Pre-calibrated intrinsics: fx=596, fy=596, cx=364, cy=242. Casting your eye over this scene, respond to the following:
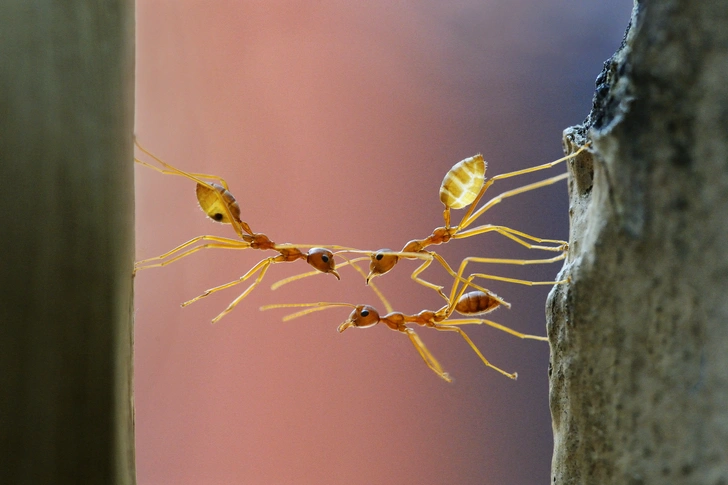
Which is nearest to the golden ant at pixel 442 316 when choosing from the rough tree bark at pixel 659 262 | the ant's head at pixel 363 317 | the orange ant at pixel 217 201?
the ant's head at pixel 363 317

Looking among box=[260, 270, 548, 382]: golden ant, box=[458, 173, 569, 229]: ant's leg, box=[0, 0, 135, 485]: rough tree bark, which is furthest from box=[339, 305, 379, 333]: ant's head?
box=[0, 0, 135, 485]: rough tree bark

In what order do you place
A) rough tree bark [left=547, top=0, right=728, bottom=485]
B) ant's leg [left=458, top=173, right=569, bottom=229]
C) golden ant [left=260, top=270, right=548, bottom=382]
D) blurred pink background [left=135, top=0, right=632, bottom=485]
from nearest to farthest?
rough tree bark [left=547, top=0, right=728, bottom=485]
ant's leg [left=458, top=173, right=569, bottom=229]
golden ant [left=260, top=270, right=548, bottom=382]
blurred pink background [left=135, top=0, right=632, bottom=485]

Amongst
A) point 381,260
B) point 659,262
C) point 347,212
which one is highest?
point 347,212

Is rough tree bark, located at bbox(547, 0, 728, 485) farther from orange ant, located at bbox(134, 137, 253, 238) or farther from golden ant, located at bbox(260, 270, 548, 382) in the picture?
orange ant, located at bbox(134, 137, 253, 238)

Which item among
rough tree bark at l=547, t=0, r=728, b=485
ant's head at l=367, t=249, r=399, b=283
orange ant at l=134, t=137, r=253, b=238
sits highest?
orange ant at l=134, t=137, r=253, b=238

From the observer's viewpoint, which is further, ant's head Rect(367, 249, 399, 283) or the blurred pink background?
the blurred pink background

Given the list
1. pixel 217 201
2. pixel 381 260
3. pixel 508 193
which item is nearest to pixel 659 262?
pixel 508 193

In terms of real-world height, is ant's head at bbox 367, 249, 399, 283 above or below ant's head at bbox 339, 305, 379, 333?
above

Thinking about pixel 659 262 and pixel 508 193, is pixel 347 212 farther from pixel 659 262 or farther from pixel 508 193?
pixel 659 262
